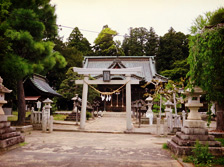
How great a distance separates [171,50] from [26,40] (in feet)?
101

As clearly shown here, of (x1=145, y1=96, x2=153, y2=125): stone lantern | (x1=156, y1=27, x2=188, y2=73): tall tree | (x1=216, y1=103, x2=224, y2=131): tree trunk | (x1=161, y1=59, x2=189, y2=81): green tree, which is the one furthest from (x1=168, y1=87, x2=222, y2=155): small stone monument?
(x1=156, y1=27, x2=188, y2=73): tall tree

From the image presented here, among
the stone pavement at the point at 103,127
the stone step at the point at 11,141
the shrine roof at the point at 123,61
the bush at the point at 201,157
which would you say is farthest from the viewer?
the shrine roof at the point at 123,61

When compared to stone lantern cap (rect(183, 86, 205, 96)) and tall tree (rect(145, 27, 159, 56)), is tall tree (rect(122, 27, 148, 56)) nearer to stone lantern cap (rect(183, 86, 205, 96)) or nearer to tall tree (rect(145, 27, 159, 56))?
tall tree (rect(145, 27, 159, 56))

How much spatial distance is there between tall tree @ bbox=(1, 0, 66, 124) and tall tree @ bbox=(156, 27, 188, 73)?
27.6m

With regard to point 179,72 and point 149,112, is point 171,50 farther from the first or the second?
point 149,112

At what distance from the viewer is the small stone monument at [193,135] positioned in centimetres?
503

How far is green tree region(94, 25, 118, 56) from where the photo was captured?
40.9 m

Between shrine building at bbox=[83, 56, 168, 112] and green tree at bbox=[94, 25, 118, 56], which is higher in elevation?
green tree at bbox=[94, 25, 118, 56]

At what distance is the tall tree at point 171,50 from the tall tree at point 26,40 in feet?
90.6

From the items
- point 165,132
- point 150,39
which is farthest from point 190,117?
point 150,39

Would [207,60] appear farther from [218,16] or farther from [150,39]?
[150,39]

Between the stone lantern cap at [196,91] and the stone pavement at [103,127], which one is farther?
the stone pavement at [103,127]

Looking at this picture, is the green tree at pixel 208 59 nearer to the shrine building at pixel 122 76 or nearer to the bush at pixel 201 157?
the bush at pixel 201 157

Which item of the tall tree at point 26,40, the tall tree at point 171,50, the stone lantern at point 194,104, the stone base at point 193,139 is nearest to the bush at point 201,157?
the stone base at point 193,139
